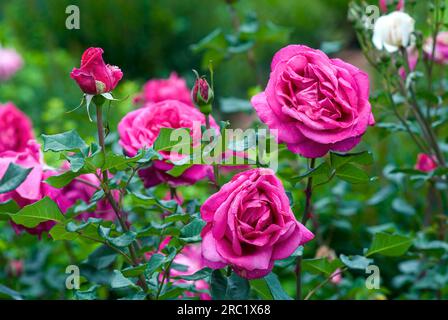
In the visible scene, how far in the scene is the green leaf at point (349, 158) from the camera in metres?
0.89

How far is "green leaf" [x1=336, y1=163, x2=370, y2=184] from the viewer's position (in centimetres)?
90

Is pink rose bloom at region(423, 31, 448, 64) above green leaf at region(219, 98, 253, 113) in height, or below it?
above

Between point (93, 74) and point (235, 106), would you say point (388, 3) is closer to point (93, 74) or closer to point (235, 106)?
point (235, 106)

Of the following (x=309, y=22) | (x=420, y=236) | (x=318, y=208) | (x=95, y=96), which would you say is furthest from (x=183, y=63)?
(x=95, y=96)

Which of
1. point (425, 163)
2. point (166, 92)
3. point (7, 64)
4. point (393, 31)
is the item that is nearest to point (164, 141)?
point (393, 31)

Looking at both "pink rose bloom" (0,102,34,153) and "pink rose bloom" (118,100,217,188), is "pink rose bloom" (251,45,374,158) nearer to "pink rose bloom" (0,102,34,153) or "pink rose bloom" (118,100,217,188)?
"pink rose bloom" (118,100,217,188)

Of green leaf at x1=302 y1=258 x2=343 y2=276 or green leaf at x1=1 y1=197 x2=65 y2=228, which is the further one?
green leaf at x1=302 y1=258 x2=343 y2=276

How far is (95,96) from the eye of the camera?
86cm

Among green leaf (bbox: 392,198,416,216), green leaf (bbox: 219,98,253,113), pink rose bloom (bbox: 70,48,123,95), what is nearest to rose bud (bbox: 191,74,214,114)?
pink rose bloom (bbox: 70,48,123,95)

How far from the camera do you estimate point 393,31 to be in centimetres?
117

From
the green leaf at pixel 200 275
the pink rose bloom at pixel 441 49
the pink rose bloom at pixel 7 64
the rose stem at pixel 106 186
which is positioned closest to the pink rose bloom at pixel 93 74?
the rose stem at pixel 106 186

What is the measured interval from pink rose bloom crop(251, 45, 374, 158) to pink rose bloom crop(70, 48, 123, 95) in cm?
19

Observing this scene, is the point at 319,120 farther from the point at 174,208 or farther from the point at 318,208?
the point at 318,208

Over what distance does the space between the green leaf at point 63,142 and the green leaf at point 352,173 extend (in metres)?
0.31
